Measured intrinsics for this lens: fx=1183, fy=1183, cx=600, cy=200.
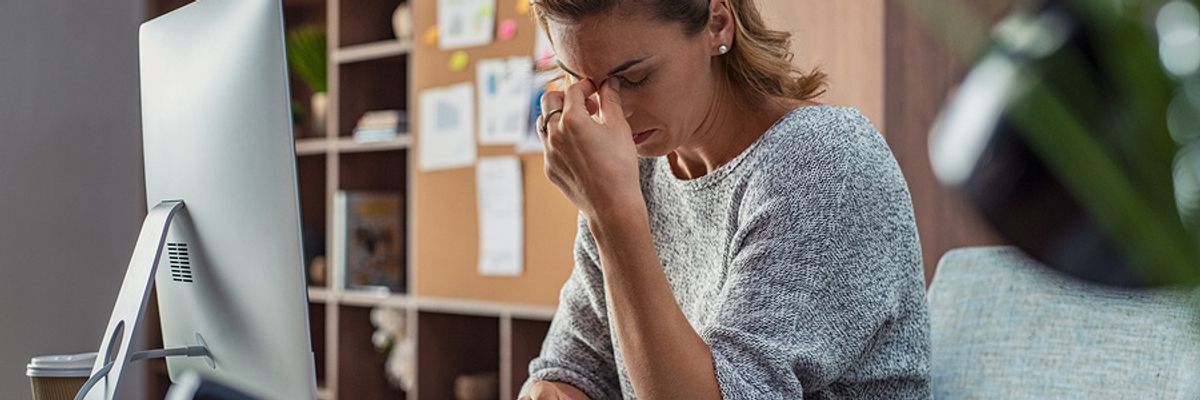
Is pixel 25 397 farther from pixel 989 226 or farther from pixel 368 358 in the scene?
pixel 989 226

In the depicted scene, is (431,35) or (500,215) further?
(431,35)

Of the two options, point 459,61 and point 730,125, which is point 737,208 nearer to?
point 730,125

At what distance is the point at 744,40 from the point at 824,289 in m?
0.34

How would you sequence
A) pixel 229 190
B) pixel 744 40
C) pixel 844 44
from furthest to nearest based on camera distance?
pixel 844 44, pixel 744 40, pixel 229 190

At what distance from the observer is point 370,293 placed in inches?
149

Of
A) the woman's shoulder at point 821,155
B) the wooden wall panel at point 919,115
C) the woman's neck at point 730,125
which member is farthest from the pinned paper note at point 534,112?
the woman's shoulder at point 821,155

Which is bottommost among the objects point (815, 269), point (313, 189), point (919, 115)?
point (313, 189)

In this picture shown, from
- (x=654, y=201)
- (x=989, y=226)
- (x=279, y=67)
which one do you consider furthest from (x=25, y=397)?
(x=989, y=226)

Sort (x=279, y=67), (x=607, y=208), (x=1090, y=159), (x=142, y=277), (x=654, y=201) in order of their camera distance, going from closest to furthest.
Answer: (x=1090, y=159) → (x=279, y=67) → (x=142, y=277) → (x=607, y=208) → (x=654, y=201)

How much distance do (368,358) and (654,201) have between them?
2654 millimetres

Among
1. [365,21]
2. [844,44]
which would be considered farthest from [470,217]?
[844,44]

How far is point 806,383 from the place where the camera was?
124 cm

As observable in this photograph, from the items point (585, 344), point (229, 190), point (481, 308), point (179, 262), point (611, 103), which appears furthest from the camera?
point (481, 308)

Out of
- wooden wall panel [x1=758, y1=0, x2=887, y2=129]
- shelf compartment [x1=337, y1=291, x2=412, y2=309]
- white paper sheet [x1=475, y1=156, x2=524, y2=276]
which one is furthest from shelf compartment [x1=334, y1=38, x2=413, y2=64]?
wooden wall panel [x1=758, y1=0, x2=887, y2=129]
